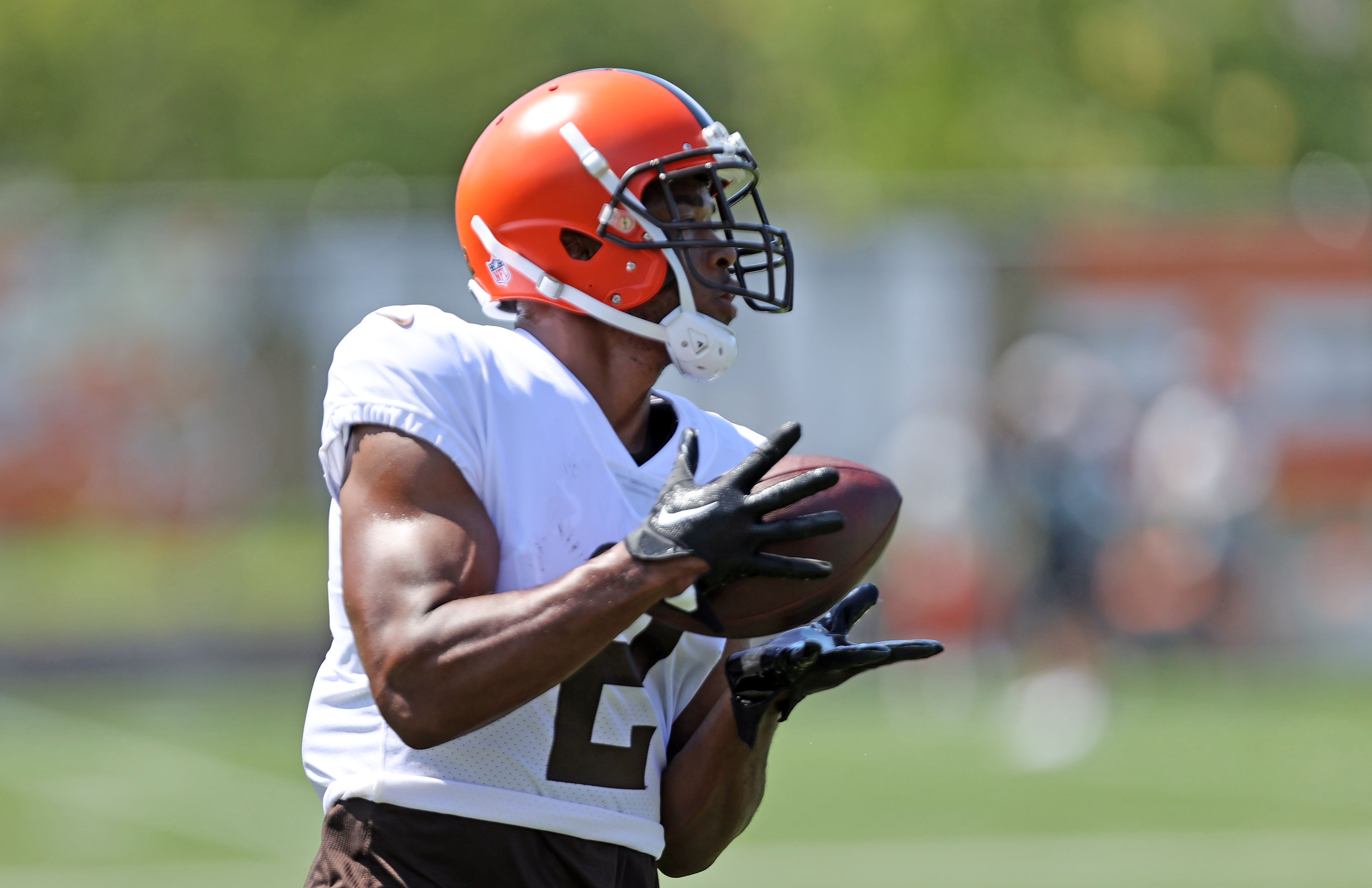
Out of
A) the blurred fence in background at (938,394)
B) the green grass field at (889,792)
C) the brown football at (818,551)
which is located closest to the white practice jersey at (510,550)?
the brown football at (818,551)

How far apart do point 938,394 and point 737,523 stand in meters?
8.75

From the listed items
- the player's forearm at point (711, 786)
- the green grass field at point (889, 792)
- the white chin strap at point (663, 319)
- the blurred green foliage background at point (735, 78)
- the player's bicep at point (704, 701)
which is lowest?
the green grass field at point (889, 792)

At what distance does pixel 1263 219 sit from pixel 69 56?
15147mm

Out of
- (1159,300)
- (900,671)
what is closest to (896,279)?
(1159,300)

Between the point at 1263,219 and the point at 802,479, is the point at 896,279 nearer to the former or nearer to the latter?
the point at 1263,219

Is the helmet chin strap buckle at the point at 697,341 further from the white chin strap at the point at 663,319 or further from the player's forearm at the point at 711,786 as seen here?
the player's forearm at the point at 711,786

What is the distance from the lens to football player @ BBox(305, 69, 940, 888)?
196cm

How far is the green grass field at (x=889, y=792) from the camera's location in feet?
20.7

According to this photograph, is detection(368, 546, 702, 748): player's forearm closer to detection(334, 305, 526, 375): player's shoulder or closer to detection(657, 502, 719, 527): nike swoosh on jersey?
detection(657, 502, 719, 527): nike swoosh on jersey

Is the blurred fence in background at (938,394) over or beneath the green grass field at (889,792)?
over

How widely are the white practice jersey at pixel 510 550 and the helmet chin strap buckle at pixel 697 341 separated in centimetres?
17

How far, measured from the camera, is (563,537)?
2189mm

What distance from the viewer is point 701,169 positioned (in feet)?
7.97

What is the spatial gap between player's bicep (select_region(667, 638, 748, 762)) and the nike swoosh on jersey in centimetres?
56
